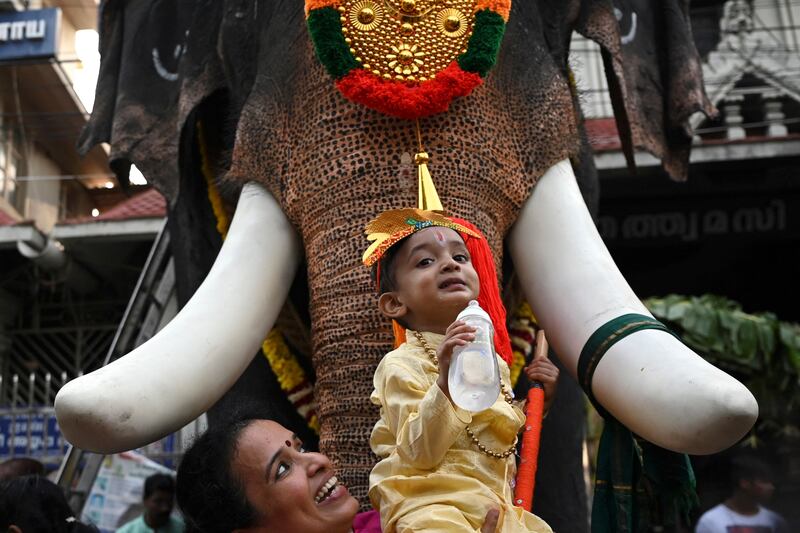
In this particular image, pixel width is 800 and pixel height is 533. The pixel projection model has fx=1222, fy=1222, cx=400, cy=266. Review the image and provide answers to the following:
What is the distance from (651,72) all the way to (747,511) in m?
2.45

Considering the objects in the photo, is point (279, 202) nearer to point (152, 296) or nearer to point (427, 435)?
point (427, 435)

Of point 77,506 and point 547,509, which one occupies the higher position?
point 547,509

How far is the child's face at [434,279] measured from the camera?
6.77 ft

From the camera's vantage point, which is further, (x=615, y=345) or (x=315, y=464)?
(x=615, y=345)

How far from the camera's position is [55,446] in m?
8.11

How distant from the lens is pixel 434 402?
6.03ft

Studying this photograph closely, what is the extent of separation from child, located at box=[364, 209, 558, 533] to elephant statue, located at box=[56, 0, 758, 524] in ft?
0.65

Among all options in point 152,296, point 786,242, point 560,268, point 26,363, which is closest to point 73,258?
point 26,363

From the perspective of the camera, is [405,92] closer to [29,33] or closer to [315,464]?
[315,464]

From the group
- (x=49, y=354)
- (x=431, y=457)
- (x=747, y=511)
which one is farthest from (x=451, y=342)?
(x=49, y=354)

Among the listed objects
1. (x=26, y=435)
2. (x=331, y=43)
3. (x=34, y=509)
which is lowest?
(x=26, y=435)

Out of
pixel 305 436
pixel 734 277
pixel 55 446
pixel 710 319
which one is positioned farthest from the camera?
pixel 734 277

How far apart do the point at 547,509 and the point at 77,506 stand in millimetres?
2567

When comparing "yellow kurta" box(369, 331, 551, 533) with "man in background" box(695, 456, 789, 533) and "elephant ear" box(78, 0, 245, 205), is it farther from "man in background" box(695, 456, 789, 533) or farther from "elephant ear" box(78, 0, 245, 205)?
"man in background" box(695, 456, 789, 533)
